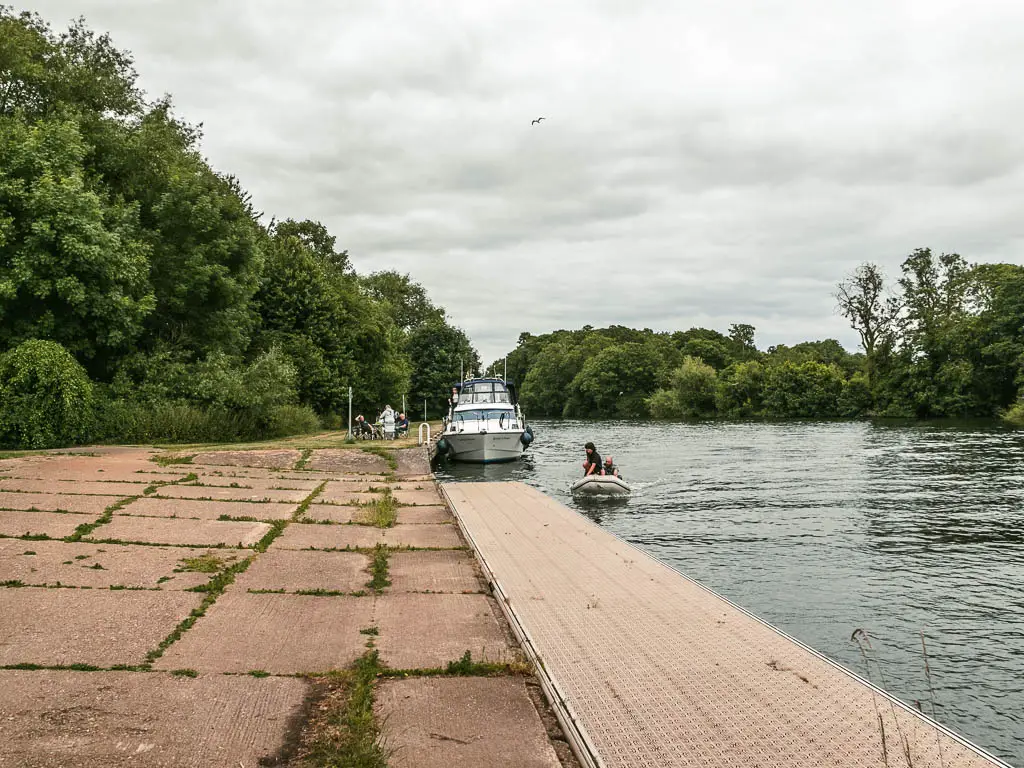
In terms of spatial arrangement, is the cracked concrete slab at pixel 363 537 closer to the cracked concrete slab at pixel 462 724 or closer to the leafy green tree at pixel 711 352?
the cracked concrete slab at pixel 462 724

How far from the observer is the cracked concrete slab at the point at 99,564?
8.12 metres

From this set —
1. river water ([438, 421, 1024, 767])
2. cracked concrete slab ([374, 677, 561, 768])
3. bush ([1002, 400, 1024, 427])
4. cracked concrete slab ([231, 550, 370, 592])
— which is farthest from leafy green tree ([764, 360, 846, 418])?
cracked concrete slab ([374, 677, 561, 768])

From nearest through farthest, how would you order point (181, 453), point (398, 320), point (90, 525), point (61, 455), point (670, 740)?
point (670, 740) → point (90, 525) → point (61, 455) → point (181, 453) → point (398, 320)

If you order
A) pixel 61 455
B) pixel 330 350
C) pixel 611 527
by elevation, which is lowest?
pixel 611 527

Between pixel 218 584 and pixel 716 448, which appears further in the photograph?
pixel 716 448

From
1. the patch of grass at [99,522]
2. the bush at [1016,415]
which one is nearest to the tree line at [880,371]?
the bush at [1016,415]

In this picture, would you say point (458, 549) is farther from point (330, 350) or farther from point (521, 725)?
point (330, 350)

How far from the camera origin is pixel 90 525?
11.0 metres

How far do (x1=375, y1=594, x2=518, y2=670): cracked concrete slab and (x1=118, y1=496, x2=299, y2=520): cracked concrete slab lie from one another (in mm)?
5837

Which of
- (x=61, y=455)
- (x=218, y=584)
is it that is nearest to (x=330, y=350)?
(x=61, y=455)

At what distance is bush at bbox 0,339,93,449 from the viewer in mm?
22000

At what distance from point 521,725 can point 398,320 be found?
84519 millimetres

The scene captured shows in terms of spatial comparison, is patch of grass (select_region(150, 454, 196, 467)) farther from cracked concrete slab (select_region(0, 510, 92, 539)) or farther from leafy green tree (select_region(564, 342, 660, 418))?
leafy green tree (select_region(564, 342, 660, 418))

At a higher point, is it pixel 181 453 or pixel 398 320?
pixel 398 320
